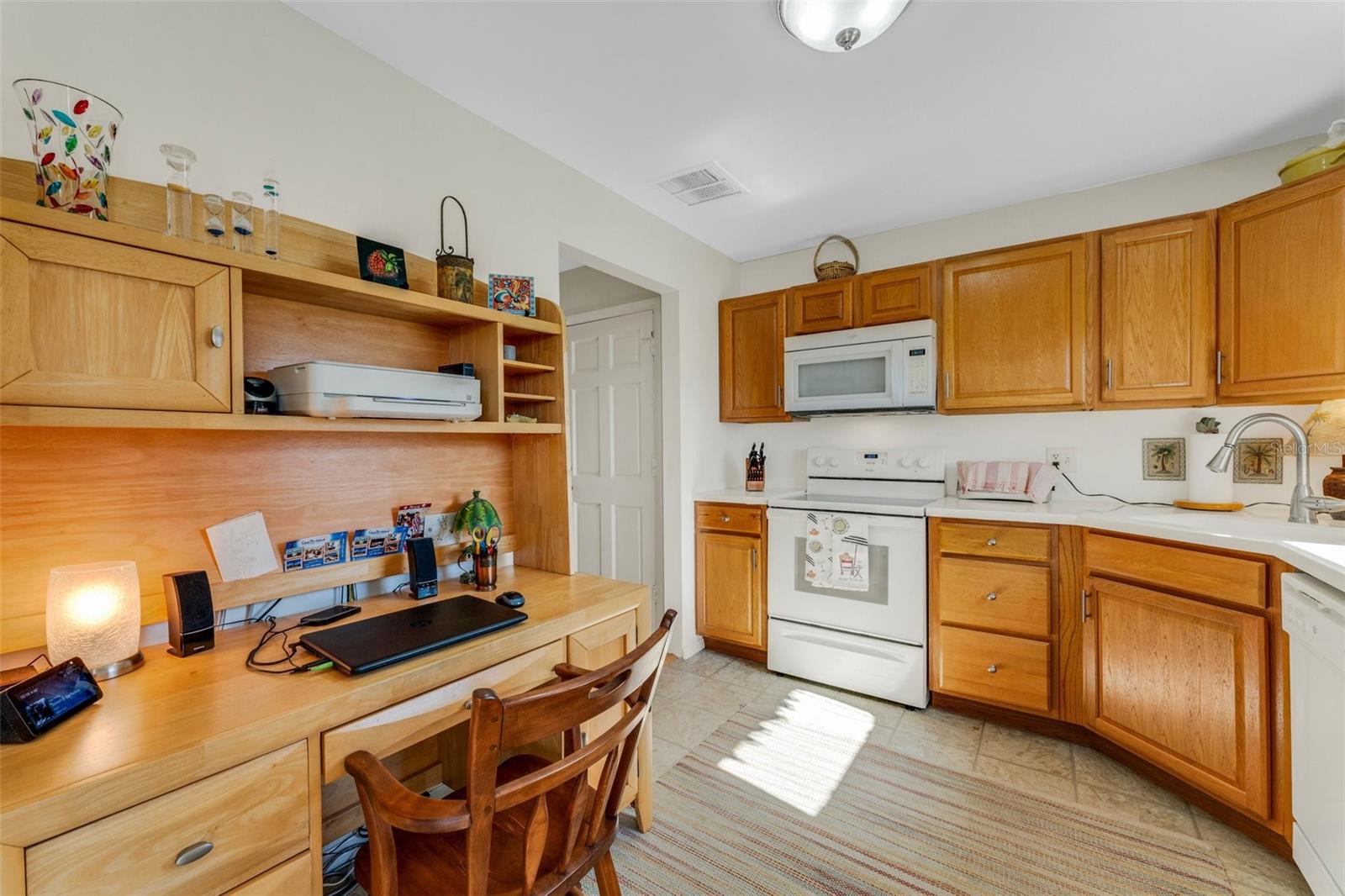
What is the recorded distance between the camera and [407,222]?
173cm

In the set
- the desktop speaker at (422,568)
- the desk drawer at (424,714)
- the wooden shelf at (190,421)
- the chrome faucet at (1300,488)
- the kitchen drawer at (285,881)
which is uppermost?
the wooden shelf at (190,421)

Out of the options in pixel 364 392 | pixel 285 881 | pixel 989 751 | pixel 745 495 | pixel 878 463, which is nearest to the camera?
pixel 285 881

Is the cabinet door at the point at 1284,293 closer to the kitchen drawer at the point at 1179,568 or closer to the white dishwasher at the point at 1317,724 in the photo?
the kitchen drawer at the point at 1179,568

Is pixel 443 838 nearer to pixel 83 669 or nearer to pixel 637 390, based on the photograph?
pixel 83 669

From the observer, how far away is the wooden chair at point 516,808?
0.84m

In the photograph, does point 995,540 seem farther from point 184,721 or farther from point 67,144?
point 67,144

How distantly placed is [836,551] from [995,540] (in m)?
0.70

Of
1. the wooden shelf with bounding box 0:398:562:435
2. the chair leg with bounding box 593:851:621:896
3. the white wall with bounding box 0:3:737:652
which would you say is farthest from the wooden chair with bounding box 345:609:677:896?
the white wall with bounding box 0:3:737:652

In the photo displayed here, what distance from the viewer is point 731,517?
3.08 m

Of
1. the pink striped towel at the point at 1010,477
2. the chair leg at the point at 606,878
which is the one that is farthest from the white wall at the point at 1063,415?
the chair leg at the point at 606,878

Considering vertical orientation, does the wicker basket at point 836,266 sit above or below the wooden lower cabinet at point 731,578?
above

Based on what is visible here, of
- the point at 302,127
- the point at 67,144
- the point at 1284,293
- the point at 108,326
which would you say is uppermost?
the point at 302,127

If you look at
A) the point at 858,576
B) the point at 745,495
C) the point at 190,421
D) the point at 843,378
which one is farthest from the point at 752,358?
the point at 190,421

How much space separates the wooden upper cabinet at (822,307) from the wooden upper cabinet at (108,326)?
2.64m
